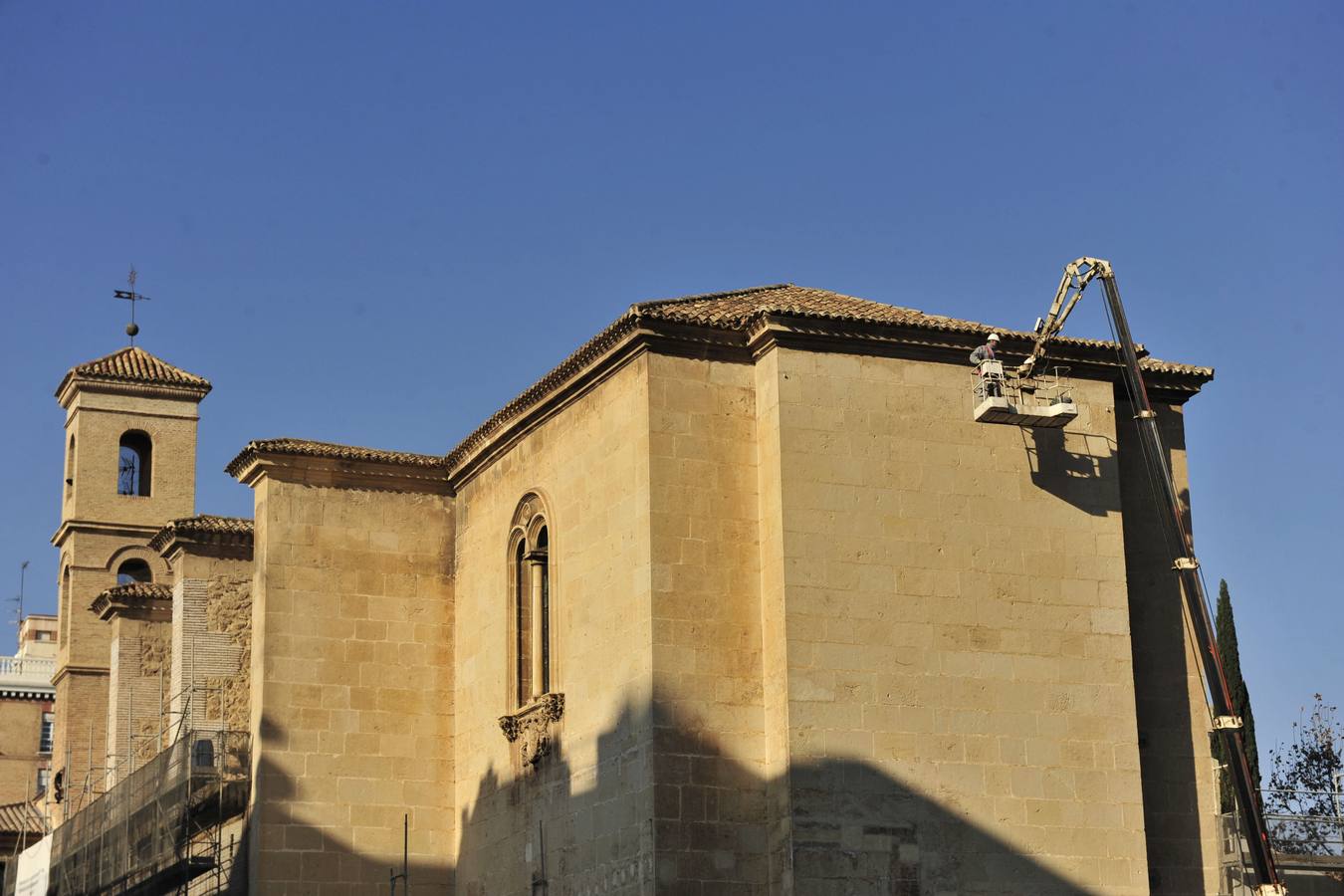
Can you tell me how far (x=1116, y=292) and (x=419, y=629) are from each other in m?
9.82

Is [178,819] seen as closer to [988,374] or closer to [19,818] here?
[988,374]

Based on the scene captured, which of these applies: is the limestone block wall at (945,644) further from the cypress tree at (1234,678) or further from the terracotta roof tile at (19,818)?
the terracotta roof tile at (19,818)

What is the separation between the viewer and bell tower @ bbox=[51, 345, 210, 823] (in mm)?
40375

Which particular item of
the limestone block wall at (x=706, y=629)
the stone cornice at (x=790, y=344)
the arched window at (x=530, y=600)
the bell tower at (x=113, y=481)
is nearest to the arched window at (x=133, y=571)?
the bell tower at (x=113, y=481)

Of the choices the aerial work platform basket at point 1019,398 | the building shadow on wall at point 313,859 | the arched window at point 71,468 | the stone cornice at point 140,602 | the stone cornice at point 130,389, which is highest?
the stone cornice at point 130,389

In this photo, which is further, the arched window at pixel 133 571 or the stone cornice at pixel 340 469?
the arched window at pixel 133 571

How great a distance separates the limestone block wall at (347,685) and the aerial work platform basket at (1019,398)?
27.1ft

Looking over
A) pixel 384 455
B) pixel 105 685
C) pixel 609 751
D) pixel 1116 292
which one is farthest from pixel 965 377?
pixel 105 685

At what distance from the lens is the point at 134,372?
1638 inches

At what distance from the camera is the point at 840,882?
20.2 m

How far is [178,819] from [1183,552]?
1282 cm

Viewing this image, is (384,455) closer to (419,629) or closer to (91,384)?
(419,629)

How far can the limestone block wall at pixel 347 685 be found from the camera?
25.3 m

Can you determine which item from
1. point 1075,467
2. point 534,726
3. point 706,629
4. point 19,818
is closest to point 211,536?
point 534,726
